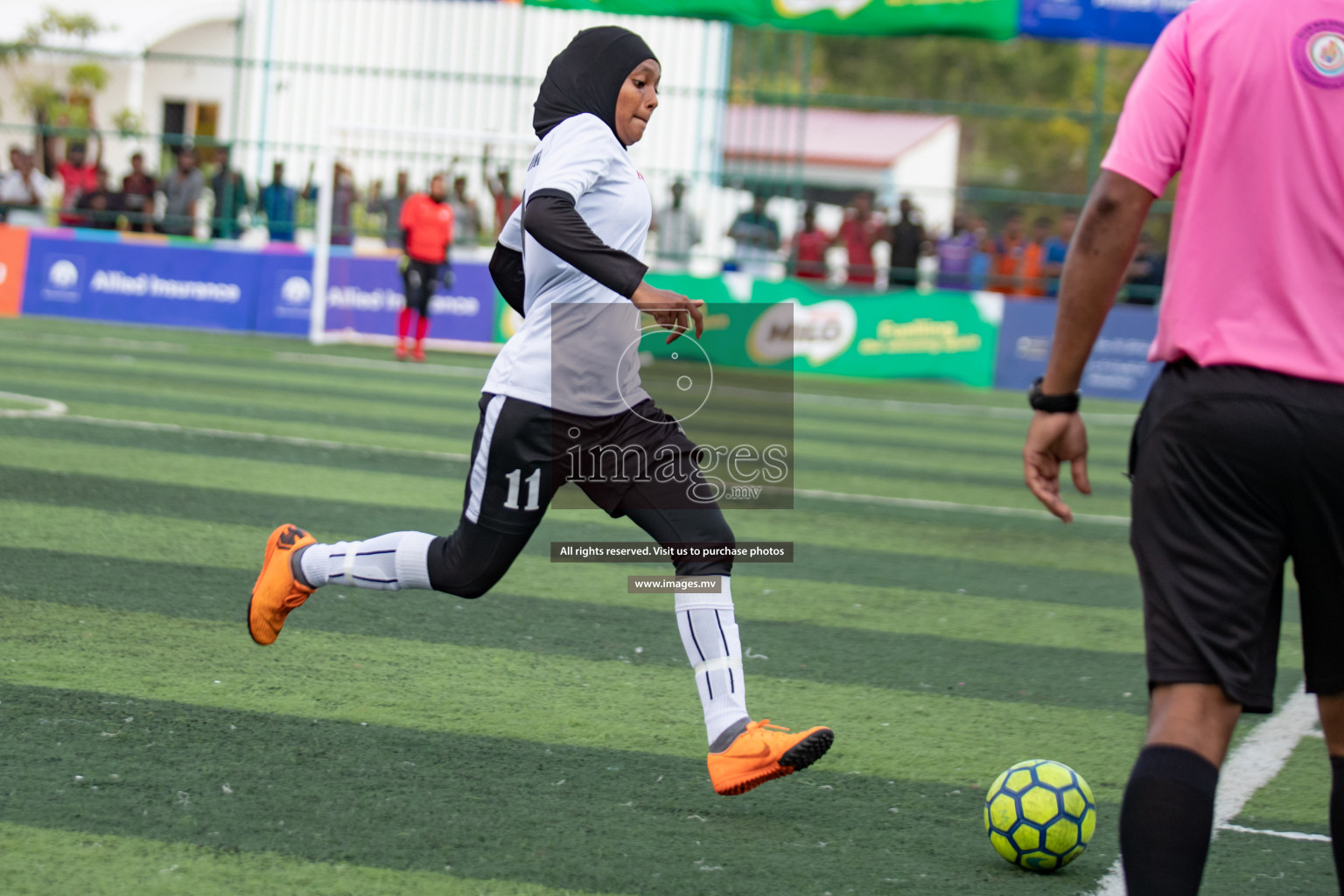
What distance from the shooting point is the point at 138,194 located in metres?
20.5

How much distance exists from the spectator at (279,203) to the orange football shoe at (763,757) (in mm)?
17451

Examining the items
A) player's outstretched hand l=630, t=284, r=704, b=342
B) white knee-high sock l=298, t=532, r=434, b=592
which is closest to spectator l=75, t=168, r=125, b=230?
white knee-high sock l=298, t=532, r=434, b=592

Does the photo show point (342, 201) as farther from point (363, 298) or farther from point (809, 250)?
point (809, 250)

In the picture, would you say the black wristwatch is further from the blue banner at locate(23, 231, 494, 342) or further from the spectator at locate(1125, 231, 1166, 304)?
the spectator at locate(1125, 231, 1166, 304)

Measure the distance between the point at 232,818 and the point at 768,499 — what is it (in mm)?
6415

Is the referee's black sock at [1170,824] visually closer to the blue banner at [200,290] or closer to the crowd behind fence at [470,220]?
the crowd behind fence at [470,220]

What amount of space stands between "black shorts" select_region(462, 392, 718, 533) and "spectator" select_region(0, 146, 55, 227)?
1903 cm

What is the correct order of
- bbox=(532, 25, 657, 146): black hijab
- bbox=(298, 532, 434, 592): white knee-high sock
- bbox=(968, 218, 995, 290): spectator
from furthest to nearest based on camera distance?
bbox=(968, 218, 995, 290): spectator → bbox=(298, 532, 434, 592): white knee-high sock → bbox=(532, 25, 657, 146): black hijab

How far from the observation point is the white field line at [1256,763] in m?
3.81

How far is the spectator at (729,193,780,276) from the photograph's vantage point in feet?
66.4

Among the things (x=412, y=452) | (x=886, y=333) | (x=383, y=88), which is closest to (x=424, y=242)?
(x=886, y=333)

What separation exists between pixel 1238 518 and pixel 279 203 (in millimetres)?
18962

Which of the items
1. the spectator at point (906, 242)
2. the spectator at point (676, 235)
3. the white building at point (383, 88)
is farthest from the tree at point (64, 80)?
the spectator at point (906, 242)

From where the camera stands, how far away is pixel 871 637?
19.3 ft
